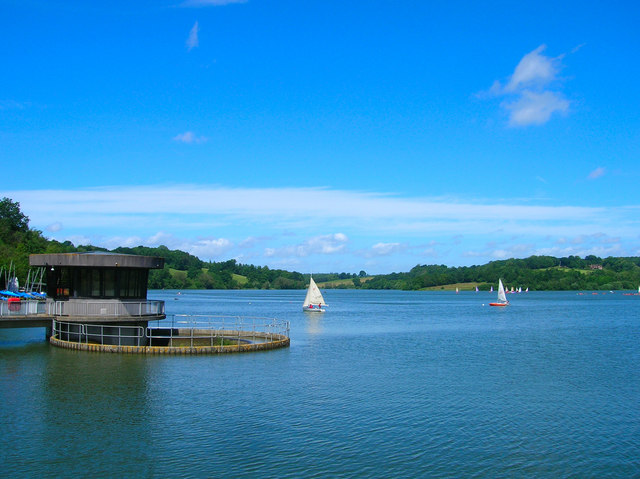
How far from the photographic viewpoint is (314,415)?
76.8ft

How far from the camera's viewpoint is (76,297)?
38.1 m

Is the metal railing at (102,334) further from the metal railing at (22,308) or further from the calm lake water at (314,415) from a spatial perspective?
the metal railing at (22,308)

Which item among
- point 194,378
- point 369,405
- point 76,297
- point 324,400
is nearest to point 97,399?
point 194,378

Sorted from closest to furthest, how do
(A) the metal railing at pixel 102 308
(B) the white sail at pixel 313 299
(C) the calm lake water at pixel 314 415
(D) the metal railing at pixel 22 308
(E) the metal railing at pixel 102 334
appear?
1. (C) the calm lake water at pixel 314 415
2. (A) the metal railing at pixel 102 308
3. (E) the metal railing at pixel 102 334
4. (D) the metal railing at pixel 22 308
5. (B) the white sail at pixel 313 299

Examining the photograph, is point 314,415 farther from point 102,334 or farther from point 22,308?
point 22,308

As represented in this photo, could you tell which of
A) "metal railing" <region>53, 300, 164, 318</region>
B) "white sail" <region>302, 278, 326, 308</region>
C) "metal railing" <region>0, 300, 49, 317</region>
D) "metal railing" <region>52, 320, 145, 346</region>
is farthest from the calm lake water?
"white sail" <region>302, 278, 326, 308</region>

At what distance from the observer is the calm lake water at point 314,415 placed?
17.8 meters

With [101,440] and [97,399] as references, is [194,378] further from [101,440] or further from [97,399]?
[101,440]

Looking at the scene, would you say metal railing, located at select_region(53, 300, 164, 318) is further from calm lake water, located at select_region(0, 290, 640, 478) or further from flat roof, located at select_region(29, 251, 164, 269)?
calm lake water, located at select_region(0, 290, 640, 478)

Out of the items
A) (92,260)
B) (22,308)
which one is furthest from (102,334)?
(22,308)

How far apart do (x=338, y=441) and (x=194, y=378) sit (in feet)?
37.7

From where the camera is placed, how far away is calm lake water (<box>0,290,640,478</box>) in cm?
1781

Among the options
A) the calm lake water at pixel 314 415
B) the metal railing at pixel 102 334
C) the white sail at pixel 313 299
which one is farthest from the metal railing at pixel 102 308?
the white sail at pixel 313 299

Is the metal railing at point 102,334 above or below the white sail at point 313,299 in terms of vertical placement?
below
